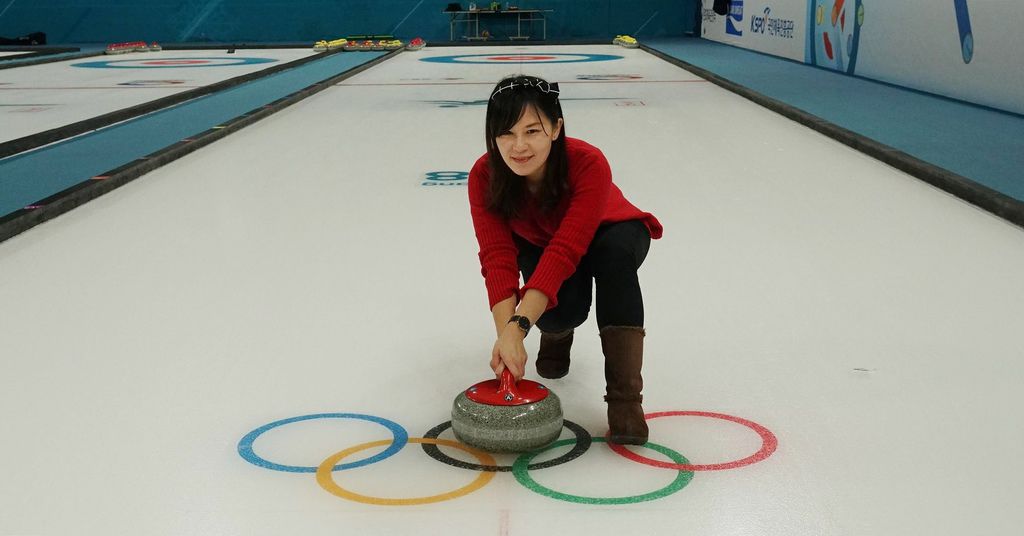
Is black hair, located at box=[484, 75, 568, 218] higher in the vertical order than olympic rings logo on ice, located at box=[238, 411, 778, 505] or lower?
higher

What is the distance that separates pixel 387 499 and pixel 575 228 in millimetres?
557

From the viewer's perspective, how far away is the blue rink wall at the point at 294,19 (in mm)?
16891

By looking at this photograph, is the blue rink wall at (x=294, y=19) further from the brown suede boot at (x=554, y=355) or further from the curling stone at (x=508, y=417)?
the curling stone at (x=508, y=417)

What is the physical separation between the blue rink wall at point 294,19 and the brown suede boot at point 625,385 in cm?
1539

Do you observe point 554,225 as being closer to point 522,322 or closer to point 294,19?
point 522,322

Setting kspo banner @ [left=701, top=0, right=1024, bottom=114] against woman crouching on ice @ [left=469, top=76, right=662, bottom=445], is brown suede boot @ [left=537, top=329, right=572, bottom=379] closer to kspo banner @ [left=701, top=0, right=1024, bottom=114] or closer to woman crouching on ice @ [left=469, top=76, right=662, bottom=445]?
woman crouching on ice @ [left=469, top=76, right=662, bottom=445]

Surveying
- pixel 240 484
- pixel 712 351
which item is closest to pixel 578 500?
pixel 240 484

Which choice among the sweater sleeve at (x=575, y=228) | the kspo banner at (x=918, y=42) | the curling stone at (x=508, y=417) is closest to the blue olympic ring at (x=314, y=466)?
the curling stone at (x=508, y=417)

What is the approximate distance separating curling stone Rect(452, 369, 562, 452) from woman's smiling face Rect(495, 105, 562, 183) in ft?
1.17

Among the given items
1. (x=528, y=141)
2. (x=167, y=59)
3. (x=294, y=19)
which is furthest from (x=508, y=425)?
(x=294, y=19)

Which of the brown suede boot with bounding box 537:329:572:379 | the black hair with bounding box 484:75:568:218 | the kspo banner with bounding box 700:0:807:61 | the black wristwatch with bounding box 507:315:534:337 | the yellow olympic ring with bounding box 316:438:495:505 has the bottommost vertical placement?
the yellow olympic ring with bounding box 316:438:495:505

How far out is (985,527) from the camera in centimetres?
160

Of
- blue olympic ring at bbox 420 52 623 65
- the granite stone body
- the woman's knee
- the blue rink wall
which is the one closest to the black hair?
the woman's knee

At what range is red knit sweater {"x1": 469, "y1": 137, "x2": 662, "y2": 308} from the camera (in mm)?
1911
